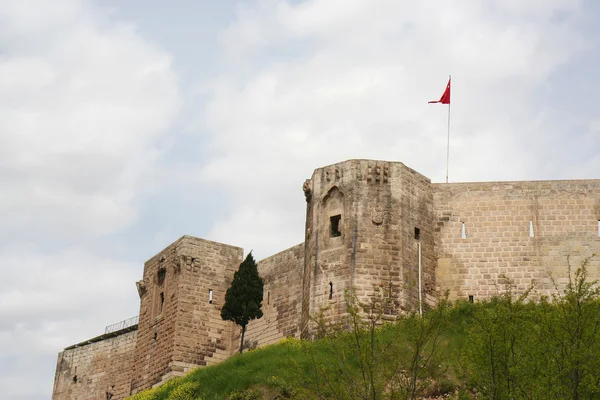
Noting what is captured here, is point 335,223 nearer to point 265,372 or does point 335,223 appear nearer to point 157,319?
point 265,372

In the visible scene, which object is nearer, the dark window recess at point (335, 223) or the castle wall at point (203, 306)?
the dark window recess at point (335, 223)

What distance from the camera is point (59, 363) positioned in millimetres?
46375

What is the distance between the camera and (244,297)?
33.9 meters

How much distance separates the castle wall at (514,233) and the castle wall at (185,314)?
29.6ft

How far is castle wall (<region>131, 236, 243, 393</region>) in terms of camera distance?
35438mm

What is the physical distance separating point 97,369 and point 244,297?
40.7ft

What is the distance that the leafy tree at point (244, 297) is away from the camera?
3372cm

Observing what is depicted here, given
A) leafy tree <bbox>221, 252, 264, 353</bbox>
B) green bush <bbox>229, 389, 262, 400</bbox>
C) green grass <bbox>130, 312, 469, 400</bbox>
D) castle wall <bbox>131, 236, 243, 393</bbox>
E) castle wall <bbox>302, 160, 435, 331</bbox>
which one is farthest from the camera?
castle wall <bbox>131, 236, 243, 393</bbox>

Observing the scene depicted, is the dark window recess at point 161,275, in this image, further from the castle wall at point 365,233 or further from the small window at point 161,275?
the castle wall at point 365,233

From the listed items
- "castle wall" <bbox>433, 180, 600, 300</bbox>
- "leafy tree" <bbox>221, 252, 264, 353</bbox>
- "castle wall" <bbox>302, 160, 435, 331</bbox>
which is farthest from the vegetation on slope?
"leafy tree" <bbox>221, 252, 264, 353</bbox>

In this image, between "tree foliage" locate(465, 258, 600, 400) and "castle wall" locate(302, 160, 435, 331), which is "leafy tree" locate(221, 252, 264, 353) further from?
"tree foliage" locate(465, 258, 600, 400)

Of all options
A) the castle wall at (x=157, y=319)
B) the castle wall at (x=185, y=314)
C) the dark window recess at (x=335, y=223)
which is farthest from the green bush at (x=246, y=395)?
the castle wall at (x=157, y=319)

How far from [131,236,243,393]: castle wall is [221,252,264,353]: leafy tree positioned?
1.88m

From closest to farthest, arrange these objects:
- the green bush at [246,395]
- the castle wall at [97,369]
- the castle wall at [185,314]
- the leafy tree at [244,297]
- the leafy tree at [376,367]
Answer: the leafy tree at [376,367], the green bush at [246,395], the leafy tree at [244,297], the castle wall at [185,314], the castle wall at [97,369]
